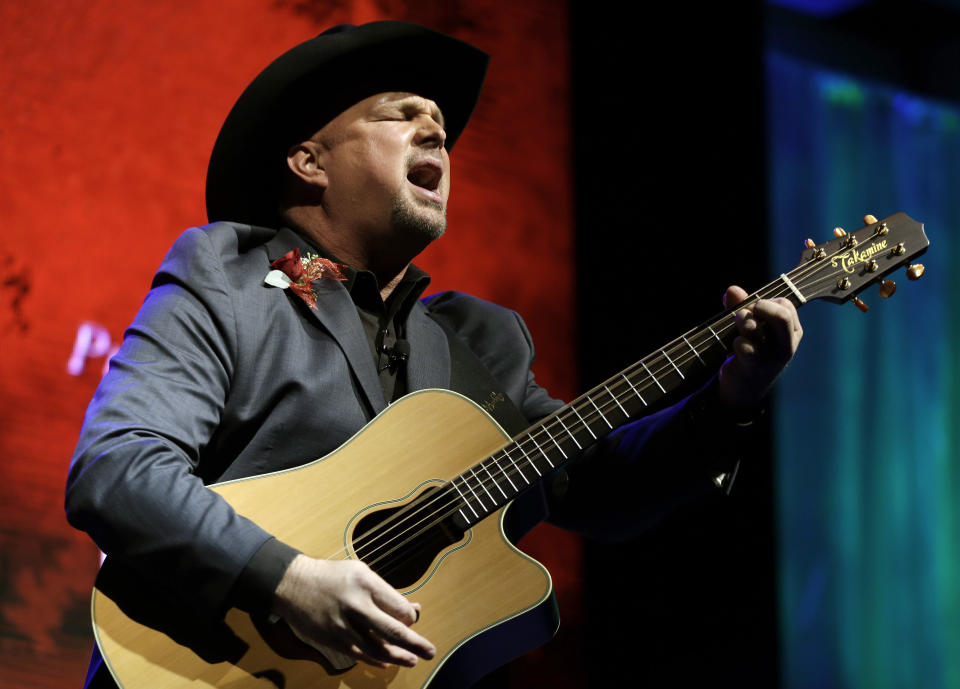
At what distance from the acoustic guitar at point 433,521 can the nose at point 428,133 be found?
2.31 ft

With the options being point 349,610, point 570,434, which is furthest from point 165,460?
point 570,434

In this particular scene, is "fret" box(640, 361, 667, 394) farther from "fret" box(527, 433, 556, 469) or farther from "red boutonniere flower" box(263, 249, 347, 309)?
"red boutonniere flower" box(263, 249, 347, 309)

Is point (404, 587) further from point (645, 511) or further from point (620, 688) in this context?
point (620, 688)

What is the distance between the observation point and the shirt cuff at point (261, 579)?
4.99 ft

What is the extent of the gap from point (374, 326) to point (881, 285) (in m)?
1.08

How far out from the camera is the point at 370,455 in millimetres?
1805

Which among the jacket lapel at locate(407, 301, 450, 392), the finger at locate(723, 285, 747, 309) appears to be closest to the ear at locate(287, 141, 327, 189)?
the jacket lapel at locate(407, 301, 450, 392)

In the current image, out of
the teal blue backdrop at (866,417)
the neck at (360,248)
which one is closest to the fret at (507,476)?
the neck at (360,248)

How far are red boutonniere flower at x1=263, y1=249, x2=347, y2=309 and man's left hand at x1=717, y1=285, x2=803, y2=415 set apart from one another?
87 cm

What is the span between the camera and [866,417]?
14.3 ft

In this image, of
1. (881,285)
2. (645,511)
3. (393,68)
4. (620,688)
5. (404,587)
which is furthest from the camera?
(620,688)

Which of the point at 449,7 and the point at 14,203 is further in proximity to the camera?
the point at 449,7

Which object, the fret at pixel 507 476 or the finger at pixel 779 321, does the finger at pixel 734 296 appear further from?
the fret at pixel 507 476

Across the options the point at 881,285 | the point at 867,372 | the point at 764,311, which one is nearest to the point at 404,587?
the point at 764,311
